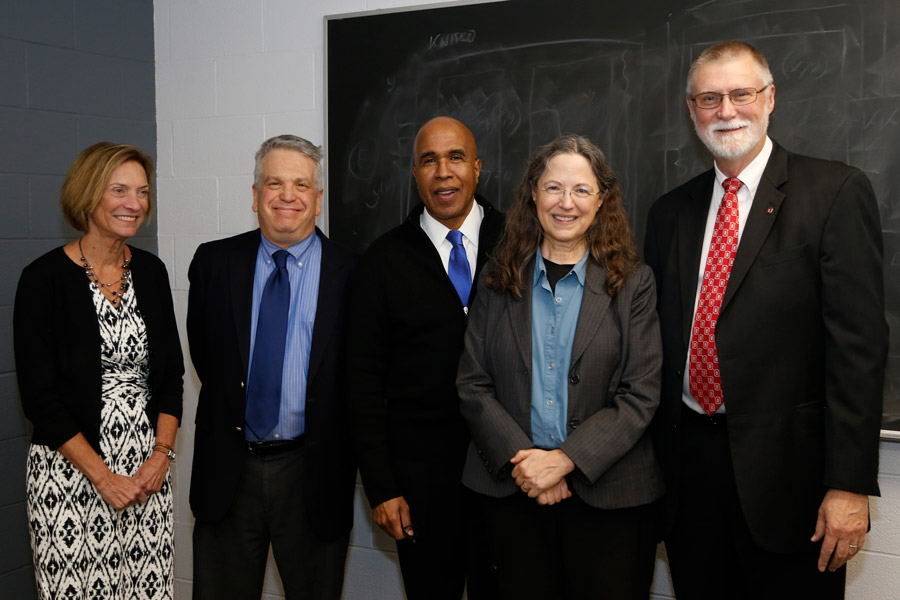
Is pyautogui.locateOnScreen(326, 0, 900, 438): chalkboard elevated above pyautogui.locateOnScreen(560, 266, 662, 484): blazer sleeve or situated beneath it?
elevated above

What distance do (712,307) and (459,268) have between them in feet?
2.45

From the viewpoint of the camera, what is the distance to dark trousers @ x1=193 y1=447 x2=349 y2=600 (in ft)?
7.43

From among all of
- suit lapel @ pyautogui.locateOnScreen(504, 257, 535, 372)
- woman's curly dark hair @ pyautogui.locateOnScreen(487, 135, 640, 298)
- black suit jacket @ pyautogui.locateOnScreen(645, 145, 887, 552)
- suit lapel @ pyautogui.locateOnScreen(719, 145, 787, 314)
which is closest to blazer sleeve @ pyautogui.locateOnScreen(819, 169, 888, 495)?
black suit jacket @ pyautogui.locateOnScreen(645, 145, 887, 552)

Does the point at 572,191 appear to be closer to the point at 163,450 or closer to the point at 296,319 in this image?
the point at 296,319

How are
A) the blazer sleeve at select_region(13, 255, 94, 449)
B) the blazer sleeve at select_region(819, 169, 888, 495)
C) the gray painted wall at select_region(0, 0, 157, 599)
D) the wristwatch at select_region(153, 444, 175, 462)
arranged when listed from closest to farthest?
the blazer sleeve at select_region(819, 169, 888, 495)
the blazer sleeve at select_region(13, 255, 94, 449)
the wristwatch at select_region(153, 444, 175, 462)
the gray painted wall at select_region(0, 0, 157, 599)

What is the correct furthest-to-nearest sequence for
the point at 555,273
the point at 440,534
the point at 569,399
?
the point at 440,534, the point at 555,273, the point at 569,399

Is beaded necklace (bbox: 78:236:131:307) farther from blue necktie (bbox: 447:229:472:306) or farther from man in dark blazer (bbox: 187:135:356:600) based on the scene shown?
blue necktie (bbox: 447:229:472:306)

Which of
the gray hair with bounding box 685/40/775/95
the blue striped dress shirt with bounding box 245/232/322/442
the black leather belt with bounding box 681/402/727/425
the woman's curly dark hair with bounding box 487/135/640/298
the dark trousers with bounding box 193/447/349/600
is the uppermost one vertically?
the gray hair with bounding box 685/40/775/95

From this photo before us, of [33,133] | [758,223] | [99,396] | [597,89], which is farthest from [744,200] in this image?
[33,133]

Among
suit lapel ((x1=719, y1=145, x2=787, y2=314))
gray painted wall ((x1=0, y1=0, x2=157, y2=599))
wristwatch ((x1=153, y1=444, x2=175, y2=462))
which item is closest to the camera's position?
suit lapel ((x1=719, y1=145, x2=787, y2=314))

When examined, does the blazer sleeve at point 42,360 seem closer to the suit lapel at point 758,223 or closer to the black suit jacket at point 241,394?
the black suit jacket at point 241,394

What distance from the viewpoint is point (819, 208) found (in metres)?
1.87

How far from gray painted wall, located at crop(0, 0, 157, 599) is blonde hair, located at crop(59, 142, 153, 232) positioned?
0.77 metres

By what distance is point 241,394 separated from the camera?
226 centimetres
